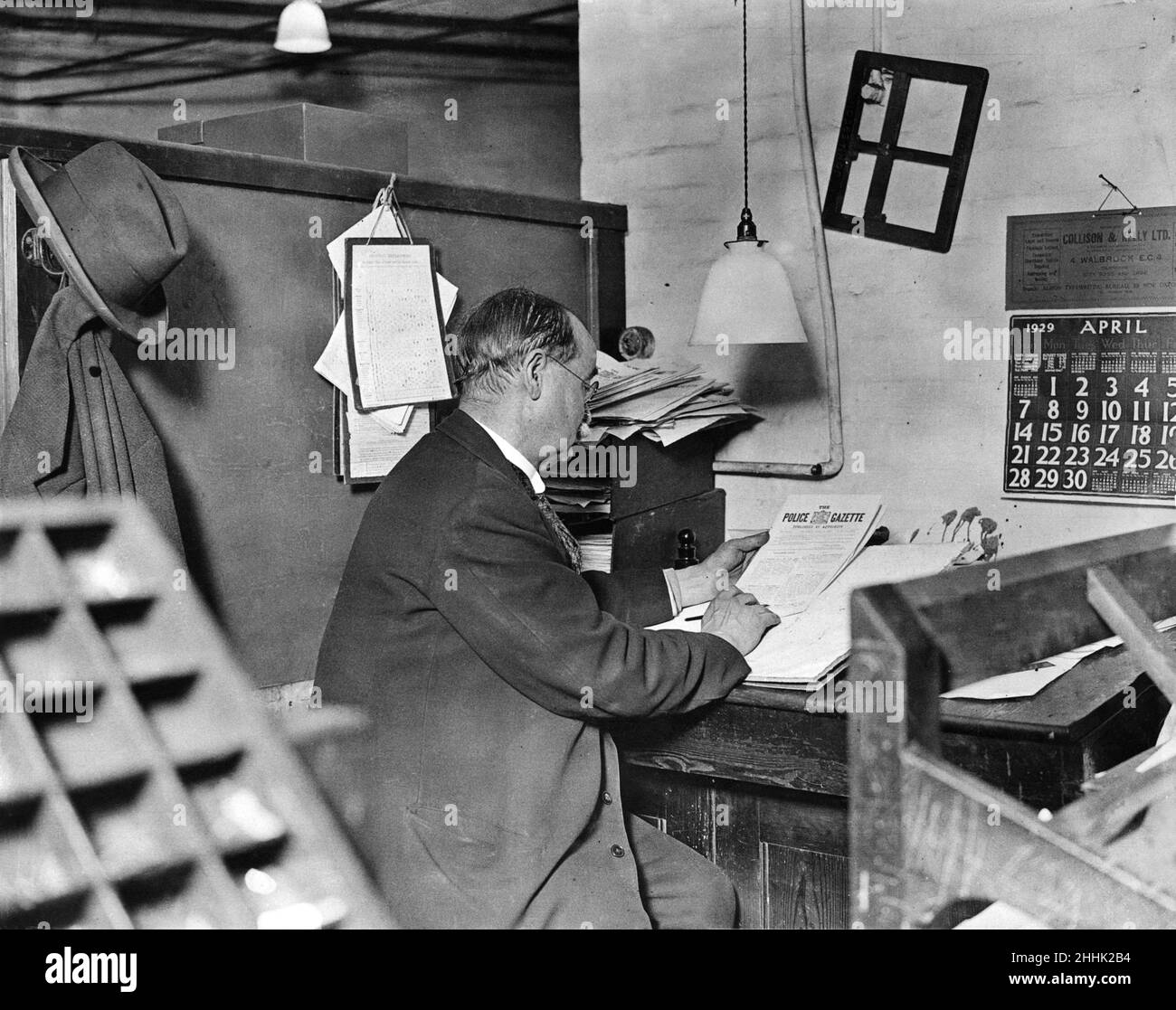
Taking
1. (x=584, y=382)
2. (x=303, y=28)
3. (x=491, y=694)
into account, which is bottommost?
(x=491, y=694)

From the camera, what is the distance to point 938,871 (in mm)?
982

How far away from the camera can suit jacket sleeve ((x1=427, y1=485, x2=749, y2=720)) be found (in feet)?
6.10

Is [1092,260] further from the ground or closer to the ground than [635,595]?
further from the ground

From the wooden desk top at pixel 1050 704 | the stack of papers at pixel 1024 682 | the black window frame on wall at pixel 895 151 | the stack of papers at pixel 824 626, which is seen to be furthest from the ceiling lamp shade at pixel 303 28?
the stack of papers at pixel 1024 682

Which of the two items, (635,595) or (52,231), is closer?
(52,231)

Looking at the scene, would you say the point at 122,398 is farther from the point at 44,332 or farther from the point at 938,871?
the point at 938,871

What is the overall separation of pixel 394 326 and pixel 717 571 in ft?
2.74

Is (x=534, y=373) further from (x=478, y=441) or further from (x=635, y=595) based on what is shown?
(x=635, y=595)

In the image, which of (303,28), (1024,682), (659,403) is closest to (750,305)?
(659,403)

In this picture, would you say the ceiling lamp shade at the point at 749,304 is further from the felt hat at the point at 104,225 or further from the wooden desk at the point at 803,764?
the felt hat at the point at 104,225

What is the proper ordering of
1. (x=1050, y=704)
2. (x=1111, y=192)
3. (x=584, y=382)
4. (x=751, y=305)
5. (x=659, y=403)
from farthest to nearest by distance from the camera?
(x=659, y=403) < (x=751, y=305) < (x=1111, y=192) < (x=584, y=382) < (x=1050, y=704)

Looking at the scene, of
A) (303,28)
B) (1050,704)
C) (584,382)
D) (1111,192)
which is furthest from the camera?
(303,28)

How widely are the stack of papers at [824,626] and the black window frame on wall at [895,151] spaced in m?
0.78

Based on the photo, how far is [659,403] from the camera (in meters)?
2.76
